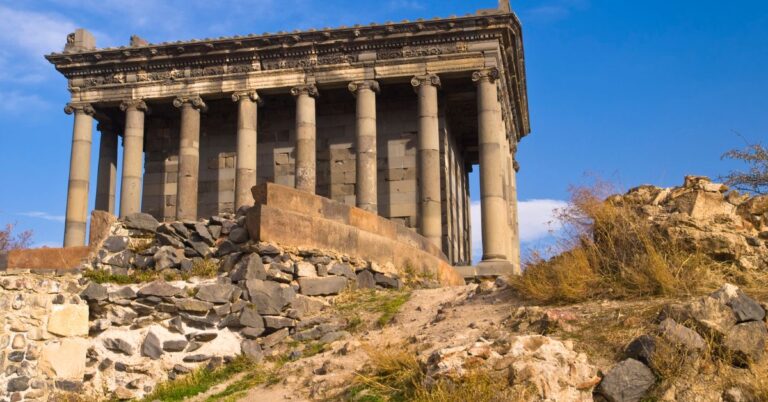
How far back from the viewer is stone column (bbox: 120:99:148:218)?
27000 mm

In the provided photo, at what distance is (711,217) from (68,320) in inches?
322

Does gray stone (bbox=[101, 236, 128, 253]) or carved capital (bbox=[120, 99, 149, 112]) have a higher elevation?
carved capital (bbox=[120, 99, 149, 112])

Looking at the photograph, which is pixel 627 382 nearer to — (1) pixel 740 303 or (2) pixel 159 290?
(1) pixel 740 303

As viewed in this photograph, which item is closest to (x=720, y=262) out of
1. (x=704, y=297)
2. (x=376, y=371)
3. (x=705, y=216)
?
(x=705, y=216)

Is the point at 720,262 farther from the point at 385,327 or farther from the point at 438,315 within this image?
the point at 385,327

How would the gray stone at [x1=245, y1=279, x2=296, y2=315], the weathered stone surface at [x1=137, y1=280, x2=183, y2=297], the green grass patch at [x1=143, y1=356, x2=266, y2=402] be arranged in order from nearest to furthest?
the green grass patch at [x1=143, y1=356, x2=266, y2=402]
the weathered stone surface at [x1=137, y1=280, x2=183, y2=297]
the gray stone at [x1=245, y1=279, x2=296, y2=315]

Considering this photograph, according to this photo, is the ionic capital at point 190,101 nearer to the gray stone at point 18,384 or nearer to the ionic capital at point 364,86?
the ionic capital at point 364,86

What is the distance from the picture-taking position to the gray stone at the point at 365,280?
13.4 m

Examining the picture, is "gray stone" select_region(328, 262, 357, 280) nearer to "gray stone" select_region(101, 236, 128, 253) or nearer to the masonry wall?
"gray stone" select_region(101, 236, 128, 253)

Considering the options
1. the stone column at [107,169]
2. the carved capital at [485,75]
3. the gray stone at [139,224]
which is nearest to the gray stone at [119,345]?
the gray stone at [139,224]

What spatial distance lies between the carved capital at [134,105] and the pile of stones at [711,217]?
68.5 ft

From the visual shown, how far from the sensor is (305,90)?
26.7 meters

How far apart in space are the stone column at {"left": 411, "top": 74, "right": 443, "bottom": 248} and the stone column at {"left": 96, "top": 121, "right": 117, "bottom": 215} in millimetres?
11327

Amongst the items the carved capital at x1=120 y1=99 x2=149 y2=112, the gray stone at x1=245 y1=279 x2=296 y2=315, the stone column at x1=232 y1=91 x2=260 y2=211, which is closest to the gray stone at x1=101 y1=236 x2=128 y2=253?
the gray stone at x1=245 y1=279 x2=296 y2=315
